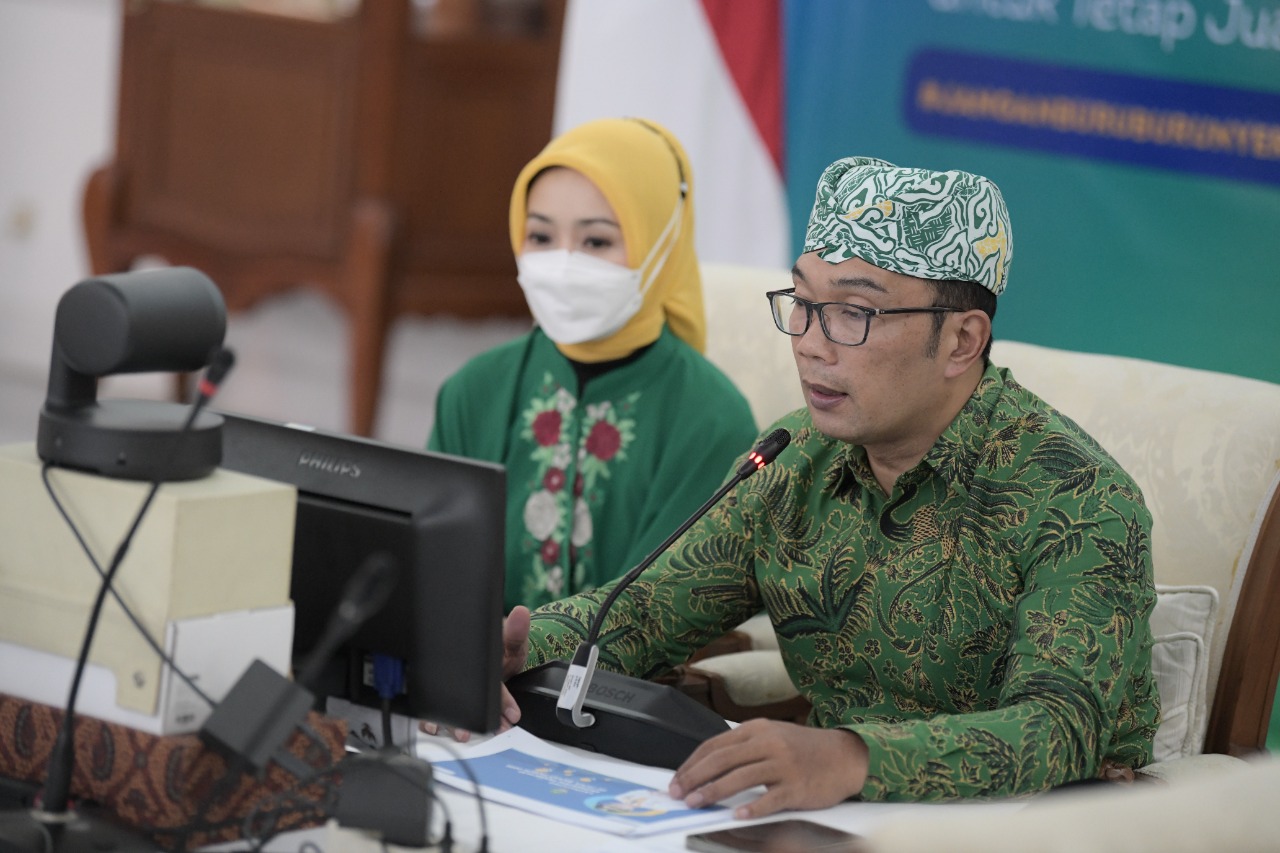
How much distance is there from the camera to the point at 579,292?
2430 mm

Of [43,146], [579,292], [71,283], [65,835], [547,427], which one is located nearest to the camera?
[65,835]

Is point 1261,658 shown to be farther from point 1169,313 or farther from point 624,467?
point 1169,313

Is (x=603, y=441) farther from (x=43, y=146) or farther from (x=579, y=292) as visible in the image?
(x=43, y=146)

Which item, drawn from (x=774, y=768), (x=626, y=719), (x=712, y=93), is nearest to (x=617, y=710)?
(x=626, y=719)

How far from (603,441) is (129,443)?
1.29 m

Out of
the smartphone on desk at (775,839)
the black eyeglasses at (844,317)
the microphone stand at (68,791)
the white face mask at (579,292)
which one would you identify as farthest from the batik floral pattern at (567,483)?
the microphone stand at (68,791)

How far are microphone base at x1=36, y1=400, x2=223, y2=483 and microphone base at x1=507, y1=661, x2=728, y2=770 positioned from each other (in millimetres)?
482

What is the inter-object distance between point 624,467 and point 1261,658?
0.97 m

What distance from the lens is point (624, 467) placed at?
2477mm

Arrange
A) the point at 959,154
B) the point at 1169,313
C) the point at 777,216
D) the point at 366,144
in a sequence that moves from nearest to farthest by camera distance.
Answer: the point at 1169,313 → the point at 959,154 → the point at 777,216 → the point at 366,144

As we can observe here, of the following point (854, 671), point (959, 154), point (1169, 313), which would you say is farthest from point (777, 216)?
point (854, 671)

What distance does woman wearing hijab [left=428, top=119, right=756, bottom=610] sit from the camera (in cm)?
243

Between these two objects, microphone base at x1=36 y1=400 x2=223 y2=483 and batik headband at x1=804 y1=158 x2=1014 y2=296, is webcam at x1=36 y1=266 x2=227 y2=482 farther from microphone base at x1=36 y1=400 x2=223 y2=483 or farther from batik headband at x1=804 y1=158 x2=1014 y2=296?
batik headband at x1=804 y1=158 x2=1014 y2=296

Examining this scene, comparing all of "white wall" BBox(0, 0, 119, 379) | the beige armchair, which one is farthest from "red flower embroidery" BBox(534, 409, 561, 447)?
"white wall" BBox(0, 0, 119, 379)
